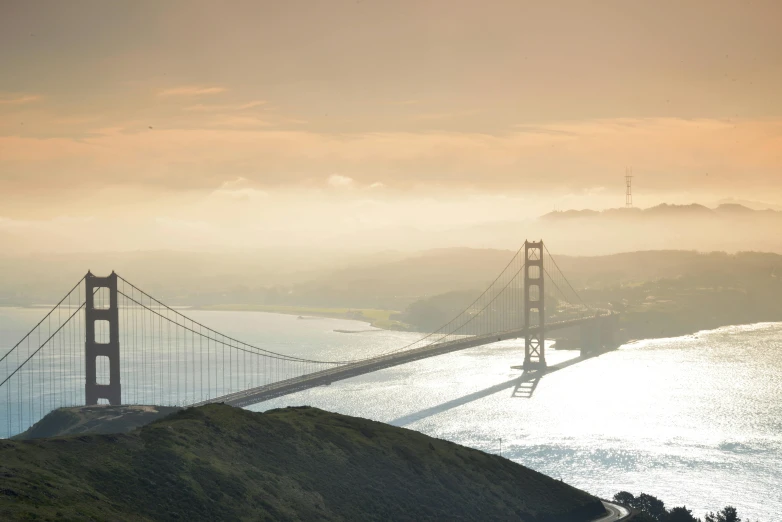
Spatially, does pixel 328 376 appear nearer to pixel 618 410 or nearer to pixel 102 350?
pixel 102 350

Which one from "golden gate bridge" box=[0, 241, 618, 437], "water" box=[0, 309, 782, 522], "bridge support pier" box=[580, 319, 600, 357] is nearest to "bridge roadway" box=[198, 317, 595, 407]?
"golden gate bridge" box=[0, 241, 618, 437]

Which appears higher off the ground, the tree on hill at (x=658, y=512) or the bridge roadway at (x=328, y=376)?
the bridge roadway at (x=328, y=376)

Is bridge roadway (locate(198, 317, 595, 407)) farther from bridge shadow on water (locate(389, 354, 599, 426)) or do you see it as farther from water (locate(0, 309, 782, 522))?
bridge shadow on water (locate(389, 354, 599, 426))

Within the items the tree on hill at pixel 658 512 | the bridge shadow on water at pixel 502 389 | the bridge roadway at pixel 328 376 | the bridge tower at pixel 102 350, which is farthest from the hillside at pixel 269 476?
the bridge shadow on water at pixel 502 389

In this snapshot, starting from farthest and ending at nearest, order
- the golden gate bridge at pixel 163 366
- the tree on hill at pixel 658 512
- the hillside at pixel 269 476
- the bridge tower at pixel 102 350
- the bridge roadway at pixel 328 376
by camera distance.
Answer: the bridge roadway at pixel 328 376, the golden gate bridge at pixel 163 366, the bridge tower at pixel 102 350, the tree on hill at pixel 658 512, the hillside at pixel 269 476

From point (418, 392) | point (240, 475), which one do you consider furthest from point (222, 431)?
point (418, 392)

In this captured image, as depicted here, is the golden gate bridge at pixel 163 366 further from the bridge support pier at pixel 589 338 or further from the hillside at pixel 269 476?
the hillside at pixel 269 476

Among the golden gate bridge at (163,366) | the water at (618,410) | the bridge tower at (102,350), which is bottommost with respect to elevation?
the water at (618,410)
